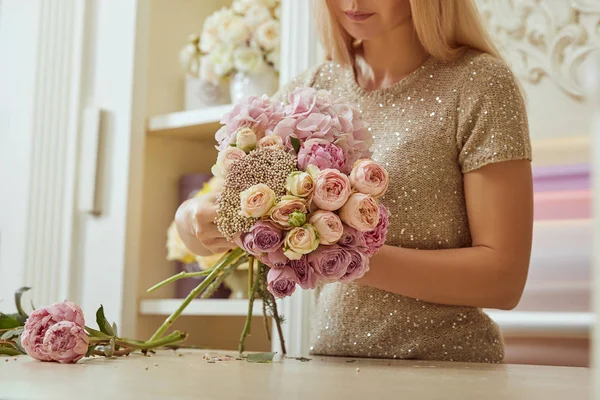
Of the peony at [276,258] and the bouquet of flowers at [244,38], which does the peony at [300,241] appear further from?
the bouquet of flowers at [244,38]

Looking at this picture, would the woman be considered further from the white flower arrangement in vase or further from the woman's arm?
the white flower arrangement in vase

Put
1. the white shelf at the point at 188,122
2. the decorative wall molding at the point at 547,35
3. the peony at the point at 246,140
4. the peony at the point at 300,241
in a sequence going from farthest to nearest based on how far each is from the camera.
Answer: the white shelf at the point at 188,122 → the decorative wall molding at the point at 547,35 → the peony at the point at 246,140 → the peony at the point at 300,241

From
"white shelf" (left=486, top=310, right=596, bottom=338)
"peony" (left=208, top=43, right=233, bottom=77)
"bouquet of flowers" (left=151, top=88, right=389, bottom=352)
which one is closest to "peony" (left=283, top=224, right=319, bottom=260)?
"bouquet of flowers" (left=151, top=88, right=389, bottom=352)

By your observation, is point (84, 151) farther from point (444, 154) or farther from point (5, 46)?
point (444, 154)

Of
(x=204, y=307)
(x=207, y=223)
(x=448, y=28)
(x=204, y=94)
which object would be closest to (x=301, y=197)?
(x=207, y=223)

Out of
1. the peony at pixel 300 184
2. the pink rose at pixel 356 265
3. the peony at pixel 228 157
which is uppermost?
the peony at pixel 228 157

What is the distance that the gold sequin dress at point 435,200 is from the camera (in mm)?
1239

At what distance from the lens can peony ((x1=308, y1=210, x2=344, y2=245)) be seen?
861 mm

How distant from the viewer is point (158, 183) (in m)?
2.06

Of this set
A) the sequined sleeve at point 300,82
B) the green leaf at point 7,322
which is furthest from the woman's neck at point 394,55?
the green leaf at point 7,322

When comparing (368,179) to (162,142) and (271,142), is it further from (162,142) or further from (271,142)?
(162,142)

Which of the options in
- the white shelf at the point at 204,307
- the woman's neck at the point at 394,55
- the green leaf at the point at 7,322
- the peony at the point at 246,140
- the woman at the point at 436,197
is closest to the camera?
the peony at the point at 246,140

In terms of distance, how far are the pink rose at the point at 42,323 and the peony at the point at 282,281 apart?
237 millimetres

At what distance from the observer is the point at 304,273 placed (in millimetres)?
896
